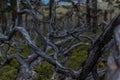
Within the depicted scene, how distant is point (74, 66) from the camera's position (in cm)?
895

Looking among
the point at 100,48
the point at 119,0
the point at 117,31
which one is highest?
the point at 117,31

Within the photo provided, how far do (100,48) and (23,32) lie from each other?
1610 millimetres

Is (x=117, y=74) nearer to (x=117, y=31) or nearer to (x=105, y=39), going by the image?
(x=117, y=31)

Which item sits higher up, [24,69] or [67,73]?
→ [67,73]

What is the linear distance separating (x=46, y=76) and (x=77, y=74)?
570cm

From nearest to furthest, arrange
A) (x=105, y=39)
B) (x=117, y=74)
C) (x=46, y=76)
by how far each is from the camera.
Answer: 1. (x=117, y=74)
2. (x=105, y=39)
3. (x=46, y=76)

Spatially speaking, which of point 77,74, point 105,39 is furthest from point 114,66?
point 77,74

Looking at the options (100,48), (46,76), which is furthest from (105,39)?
(46,76)

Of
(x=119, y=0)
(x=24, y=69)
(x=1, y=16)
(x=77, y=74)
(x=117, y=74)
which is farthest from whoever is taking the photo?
(x=1, y=16)

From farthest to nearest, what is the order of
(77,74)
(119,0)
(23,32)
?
(119,0) < (23,32) < (77,74)

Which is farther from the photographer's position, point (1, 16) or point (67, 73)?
point (1, 16)

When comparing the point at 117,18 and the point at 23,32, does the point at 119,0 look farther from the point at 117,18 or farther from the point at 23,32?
the point at 117,18

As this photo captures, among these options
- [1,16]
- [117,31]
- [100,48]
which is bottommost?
[1,16]

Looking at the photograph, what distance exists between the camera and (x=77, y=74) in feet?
7.64
